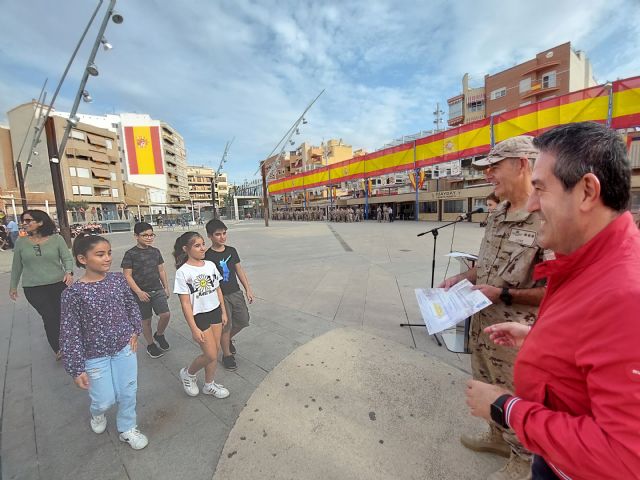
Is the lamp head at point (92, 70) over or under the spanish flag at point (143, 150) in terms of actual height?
under

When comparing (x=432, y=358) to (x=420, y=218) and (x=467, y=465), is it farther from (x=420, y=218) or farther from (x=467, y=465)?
(x=420, y=218)

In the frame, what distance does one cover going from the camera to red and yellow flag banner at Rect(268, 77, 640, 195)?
1102cm

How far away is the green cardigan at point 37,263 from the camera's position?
3055 mm

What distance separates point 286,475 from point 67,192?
A: 186ft

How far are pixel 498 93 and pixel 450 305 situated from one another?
4294 cm

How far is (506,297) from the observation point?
176cm

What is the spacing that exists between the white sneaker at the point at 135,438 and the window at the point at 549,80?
42518 mm

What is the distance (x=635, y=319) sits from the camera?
0.59 metres

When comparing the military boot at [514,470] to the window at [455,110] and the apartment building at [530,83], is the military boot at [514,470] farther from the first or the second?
the window at [455,110]

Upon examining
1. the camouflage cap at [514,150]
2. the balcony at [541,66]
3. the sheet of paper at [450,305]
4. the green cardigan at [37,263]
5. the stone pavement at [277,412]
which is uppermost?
the balcony at [541,66]

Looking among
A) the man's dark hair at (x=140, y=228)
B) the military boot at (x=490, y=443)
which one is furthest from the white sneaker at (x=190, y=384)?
the military boot at (x=490, y=443)

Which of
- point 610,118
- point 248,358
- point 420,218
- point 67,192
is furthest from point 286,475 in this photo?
point 67,192

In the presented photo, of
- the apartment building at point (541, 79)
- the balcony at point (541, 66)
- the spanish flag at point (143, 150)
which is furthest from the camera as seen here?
the spanish flag at point (143, 150)

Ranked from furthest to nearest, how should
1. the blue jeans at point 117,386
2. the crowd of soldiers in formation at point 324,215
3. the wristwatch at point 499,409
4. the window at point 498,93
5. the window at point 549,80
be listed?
the window at point 498,93 < the crowd of soldiers in formation at point 324,215 < the window at point 549,80 < the blue jeans at point 117,386 < the wristwatch at point 499,409
